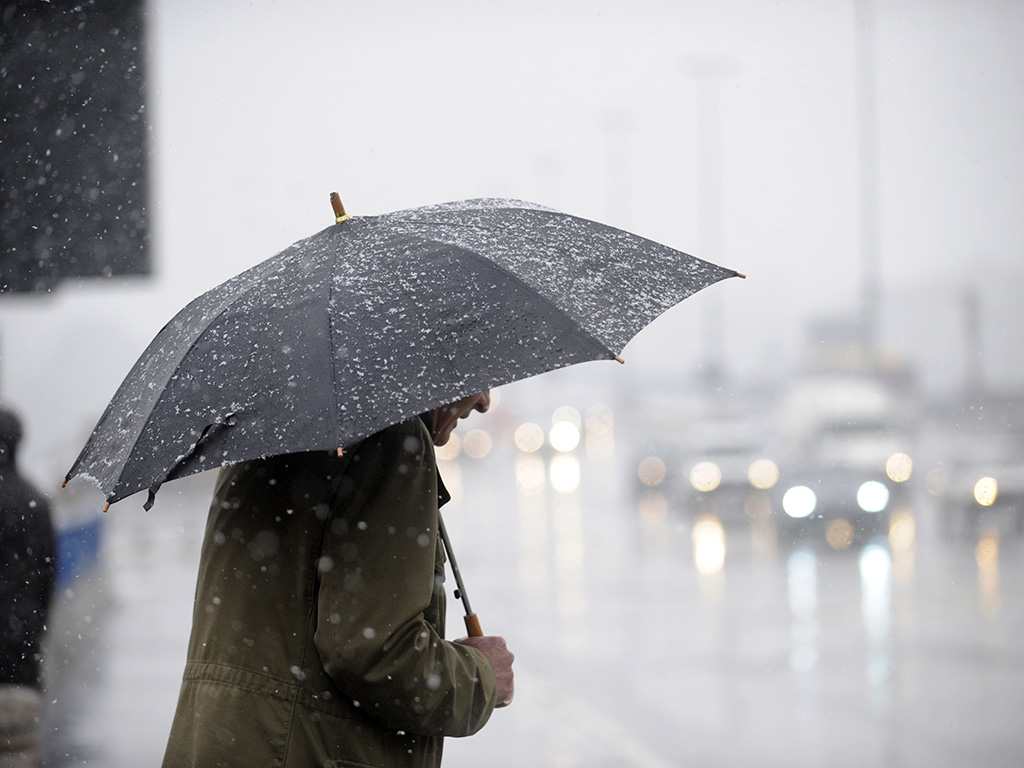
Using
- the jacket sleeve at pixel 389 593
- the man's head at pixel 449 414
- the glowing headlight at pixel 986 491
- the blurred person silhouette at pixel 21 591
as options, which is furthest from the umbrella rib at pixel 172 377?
the glowing headlight at pixel 986 491

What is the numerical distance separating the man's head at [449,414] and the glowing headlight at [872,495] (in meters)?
10.9

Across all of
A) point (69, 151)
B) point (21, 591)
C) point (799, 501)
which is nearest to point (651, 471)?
point (799, 501)

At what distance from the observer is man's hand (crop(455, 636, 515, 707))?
1980mm

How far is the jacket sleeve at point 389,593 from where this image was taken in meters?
1.71

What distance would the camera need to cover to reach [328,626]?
1.72m

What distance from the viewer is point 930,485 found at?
17734 mm

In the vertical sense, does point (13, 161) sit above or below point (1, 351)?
above

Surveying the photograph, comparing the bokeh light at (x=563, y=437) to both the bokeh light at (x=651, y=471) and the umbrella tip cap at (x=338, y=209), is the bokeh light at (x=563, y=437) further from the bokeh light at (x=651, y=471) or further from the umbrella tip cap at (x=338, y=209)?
the umbrella tip cap at (x=338, y=209)

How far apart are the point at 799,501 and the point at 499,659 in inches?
454

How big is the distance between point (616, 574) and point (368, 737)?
9.83m

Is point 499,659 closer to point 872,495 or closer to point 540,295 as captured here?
point 540,295

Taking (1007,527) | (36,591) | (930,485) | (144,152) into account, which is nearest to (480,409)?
(36,591)

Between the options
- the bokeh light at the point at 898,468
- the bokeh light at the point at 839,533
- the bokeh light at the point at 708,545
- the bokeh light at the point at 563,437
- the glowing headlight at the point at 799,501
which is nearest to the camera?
the bokeh light at the point at 708,545

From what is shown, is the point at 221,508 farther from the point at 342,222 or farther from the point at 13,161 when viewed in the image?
the point at 13,161
